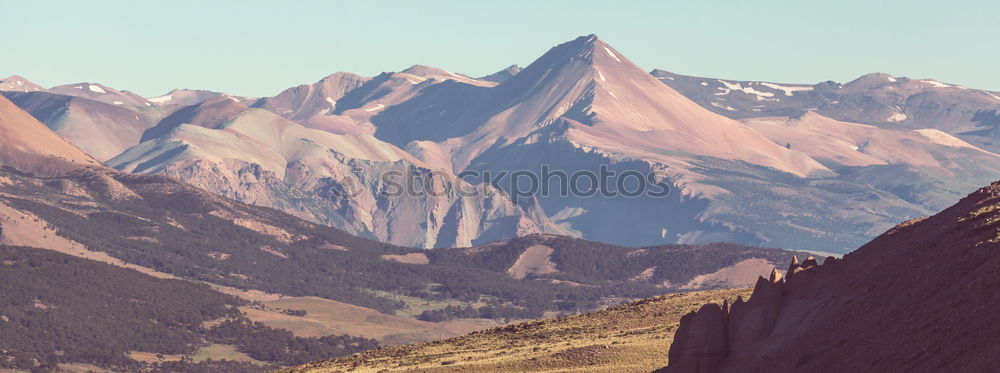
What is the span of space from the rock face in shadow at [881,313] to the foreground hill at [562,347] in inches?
628

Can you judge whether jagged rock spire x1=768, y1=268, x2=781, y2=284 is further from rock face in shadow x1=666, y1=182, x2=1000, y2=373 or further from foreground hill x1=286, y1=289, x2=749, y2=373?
foreground hill x1=286, y1=289, x2=749, y2=373

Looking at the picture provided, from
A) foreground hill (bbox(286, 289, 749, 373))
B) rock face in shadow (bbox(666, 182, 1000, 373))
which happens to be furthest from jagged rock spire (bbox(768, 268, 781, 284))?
foreground hill (bbox(286, 289, 749, 373))

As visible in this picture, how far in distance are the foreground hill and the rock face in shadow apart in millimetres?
15950

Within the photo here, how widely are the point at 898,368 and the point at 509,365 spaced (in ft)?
164

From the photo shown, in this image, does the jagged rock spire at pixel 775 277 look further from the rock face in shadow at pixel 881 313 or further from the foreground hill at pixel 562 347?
the foreground hill at pixel 562 347

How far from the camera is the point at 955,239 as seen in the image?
85188mm

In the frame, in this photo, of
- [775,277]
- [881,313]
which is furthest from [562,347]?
[881,313]

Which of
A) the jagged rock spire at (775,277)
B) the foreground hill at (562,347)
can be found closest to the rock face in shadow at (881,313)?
the jagged rock spire at (775,277)

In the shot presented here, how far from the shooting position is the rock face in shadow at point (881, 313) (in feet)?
235

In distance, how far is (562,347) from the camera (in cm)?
12606

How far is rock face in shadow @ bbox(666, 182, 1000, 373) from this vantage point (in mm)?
71562

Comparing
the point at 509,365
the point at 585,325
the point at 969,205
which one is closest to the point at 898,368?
the point at 969,205

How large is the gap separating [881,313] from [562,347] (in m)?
48.3

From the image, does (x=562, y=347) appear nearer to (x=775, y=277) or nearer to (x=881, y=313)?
(x=775, y=277)
